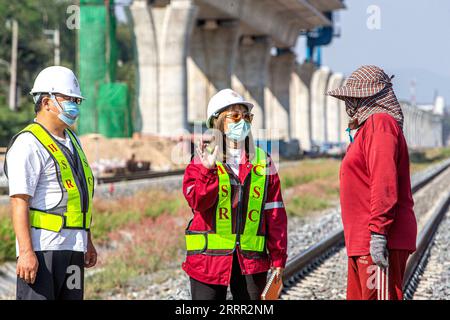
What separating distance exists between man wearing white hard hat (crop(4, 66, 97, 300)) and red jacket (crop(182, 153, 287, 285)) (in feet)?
1.96

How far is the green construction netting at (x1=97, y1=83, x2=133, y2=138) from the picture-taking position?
102ft

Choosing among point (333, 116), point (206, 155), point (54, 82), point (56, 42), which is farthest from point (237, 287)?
point (333, 116)

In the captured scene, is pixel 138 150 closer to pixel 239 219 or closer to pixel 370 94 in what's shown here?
pixel 239 219

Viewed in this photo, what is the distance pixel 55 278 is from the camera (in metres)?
4.39

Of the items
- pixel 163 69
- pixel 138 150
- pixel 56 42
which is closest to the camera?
pixel 138 150

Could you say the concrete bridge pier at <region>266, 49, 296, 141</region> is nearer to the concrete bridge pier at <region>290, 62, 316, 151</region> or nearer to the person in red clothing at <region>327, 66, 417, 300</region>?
the concrete bridge pier at <region>290, 62, 316, 151</region>

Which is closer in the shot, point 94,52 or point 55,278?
point 55,278

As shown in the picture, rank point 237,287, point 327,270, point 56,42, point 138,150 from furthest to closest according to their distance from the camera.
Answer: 1. point 56,42
2. point 138,150
3. point 327,270
4. point 237,287

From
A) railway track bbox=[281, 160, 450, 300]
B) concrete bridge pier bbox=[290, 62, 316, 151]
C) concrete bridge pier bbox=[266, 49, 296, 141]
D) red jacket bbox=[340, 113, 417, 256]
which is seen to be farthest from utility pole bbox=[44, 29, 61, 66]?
red jacket bbox=[340, 113, 417, 256]

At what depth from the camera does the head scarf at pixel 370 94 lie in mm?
4523

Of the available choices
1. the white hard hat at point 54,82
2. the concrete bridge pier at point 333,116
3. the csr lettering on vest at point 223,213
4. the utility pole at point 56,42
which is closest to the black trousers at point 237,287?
the csr lettering on vest at point 223,213

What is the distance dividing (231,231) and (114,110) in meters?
27.5

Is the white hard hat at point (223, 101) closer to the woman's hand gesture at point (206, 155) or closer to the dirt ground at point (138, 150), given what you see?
the woman's hand gesture at point (206, 155)

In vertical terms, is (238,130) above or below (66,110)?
below
